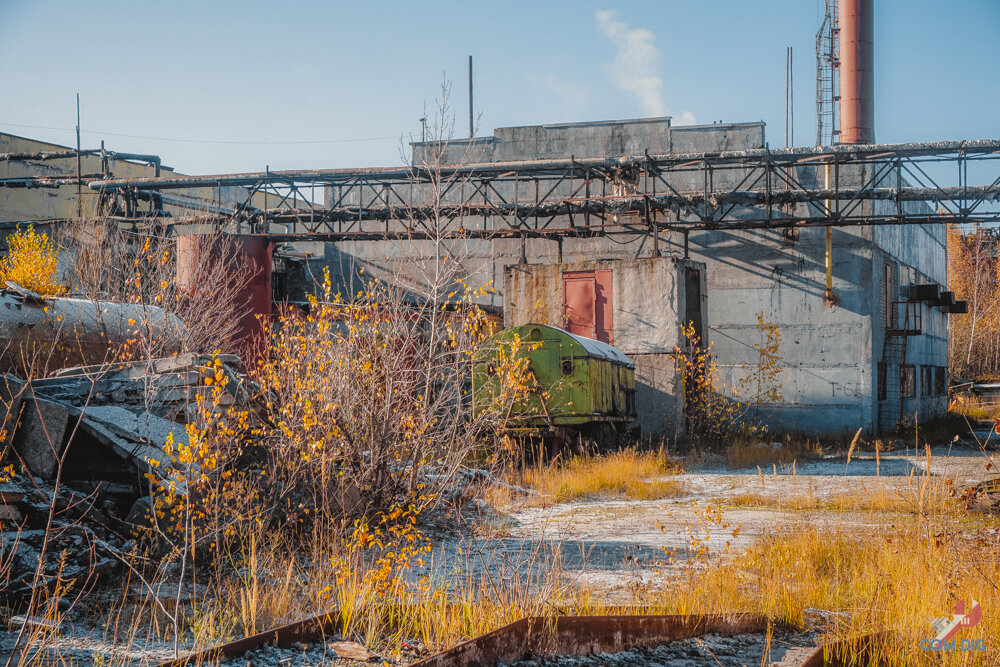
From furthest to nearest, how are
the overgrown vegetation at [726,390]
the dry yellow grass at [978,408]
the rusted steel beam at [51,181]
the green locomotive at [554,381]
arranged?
the dry yellow grass at [978,408]
the rusted steel beam at [51,181]
the overgrown vegetation at [726,390]
the green locomotive at [554,381]

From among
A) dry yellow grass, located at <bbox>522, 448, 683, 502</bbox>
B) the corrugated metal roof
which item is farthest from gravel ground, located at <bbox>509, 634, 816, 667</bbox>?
the corrugated metal roof

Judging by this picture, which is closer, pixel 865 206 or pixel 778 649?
pixel 778 649

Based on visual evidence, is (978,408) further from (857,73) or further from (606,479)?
(606,479)

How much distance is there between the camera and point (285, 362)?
821cm

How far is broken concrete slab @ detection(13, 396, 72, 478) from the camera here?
277 inches

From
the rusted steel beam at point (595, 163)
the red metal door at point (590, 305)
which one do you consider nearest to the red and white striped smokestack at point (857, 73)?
the rusted steel beam at point (595, 163)

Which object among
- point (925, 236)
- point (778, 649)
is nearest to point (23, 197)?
point (925, 236)

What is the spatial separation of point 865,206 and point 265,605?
840 inches

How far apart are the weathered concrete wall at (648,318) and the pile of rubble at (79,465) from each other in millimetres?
Result: 12442

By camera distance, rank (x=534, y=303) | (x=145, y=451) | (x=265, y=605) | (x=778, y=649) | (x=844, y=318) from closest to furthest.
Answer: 1. (x=778, y=649)
2. (x=265, y=605)
3. (x=145, y=451)
4. (x=534, y=303)
5. (x=844, y=318)

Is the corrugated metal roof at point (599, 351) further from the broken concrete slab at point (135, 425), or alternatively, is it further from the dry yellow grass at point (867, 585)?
the broken concrete slab at point (135, 425)

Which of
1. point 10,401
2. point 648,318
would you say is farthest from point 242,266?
point 10,401

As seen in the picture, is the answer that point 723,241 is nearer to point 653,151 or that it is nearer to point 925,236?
point 653,151

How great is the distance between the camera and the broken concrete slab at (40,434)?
704 centimetres
